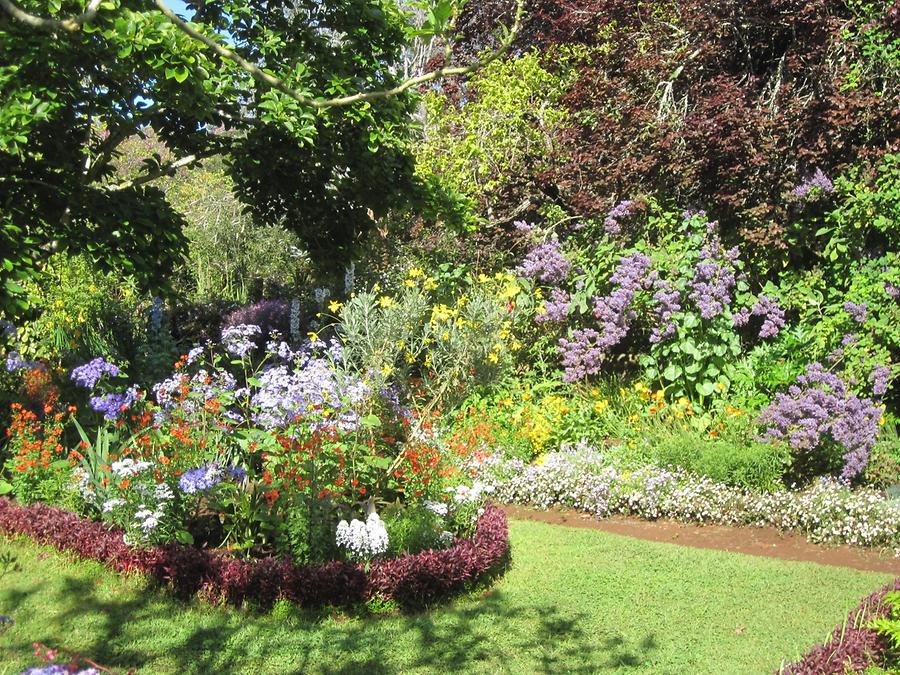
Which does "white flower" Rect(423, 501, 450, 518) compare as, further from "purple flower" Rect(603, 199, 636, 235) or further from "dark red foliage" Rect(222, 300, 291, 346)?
"dark red foliage" Rect(222, 300, 291, 346)

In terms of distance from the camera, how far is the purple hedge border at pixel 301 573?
447 cm

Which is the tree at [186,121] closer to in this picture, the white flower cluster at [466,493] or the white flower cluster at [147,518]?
the white flower cluster at [147,518]

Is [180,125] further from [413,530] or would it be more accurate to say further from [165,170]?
[413,530]

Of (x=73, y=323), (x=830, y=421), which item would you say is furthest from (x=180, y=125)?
(x=830, y=421)

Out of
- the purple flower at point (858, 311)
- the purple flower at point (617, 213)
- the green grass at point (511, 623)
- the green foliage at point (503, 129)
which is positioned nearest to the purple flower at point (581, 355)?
the purple flower at point (617, 213)

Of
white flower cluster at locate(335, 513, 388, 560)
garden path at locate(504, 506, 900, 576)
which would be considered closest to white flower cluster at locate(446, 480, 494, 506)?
white flower cluster at locate(335, 513, 388, 560)

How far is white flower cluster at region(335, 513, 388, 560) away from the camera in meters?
4.57

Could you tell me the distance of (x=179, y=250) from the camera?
697cm

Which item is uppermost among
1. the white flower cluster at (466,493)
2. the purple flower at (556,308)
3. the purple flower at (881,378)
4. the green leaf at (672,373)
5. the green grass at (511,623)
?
the purple flower at (556,308)

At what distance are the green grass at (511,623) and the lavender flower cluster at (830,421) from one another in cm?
119

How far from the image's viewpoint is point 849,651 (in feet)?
11.7

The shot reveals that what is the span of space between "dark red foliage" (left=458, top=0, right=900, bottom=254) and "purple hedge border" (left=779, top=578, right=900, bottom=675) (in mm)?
4431

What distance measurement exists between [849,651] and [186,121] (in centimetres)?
697

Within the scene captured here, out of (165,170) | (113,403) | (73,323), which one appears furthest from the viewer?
(73,323)
